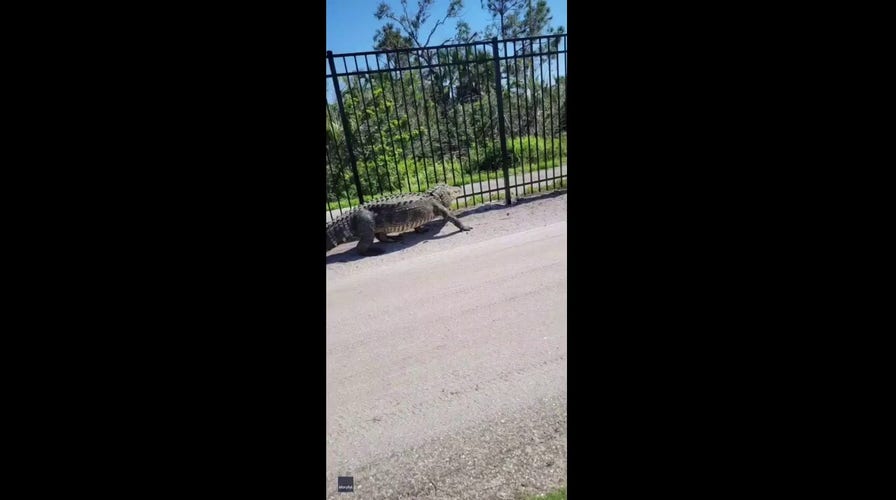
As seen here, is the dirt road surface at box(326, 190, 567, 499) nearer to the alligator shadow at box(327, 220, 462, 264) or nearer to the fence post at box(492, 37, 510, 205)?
the alligator shadow at box(327, 220, 462, 264)

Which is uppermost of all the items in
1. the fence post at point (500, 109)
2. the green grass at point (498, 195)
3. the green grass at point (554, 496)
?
the fence post at point (500, 109)

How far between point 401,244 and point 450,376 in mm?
3794

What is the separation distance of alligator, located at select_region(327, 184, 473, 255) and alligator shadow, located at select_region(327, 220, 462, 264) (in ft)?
0.34

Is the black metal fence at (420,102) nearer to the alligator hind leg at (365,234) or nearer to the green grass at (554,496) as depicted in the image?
the alligator hind leg at (365,234)

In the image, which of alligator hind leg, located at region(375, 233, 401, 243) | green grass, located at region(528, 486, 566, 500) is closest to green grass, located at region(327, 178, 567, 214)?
alligator hind leg, located at region(375, 233, 401, 243)

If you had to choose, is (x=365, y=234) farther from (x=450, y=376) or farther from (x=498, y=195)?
(x=450, y=376)

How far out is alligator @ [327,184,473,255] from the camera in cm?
682

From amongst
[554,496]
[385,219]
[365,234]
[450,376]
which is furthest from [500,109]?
[554,496]

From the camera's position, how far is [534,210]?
26.2ft

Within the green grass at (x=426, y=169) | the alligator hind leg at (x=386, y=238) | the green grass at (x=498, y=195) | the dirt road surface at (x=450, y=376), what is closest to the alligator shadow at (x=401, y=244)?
the alligator hind leg at (x=386, y=238)

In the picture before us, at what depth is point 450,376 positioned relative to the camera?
3473 mm

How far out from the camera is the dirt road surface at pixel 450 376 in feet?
8.61

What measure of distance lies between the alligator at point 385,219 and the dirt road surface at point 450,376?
1.01 m
